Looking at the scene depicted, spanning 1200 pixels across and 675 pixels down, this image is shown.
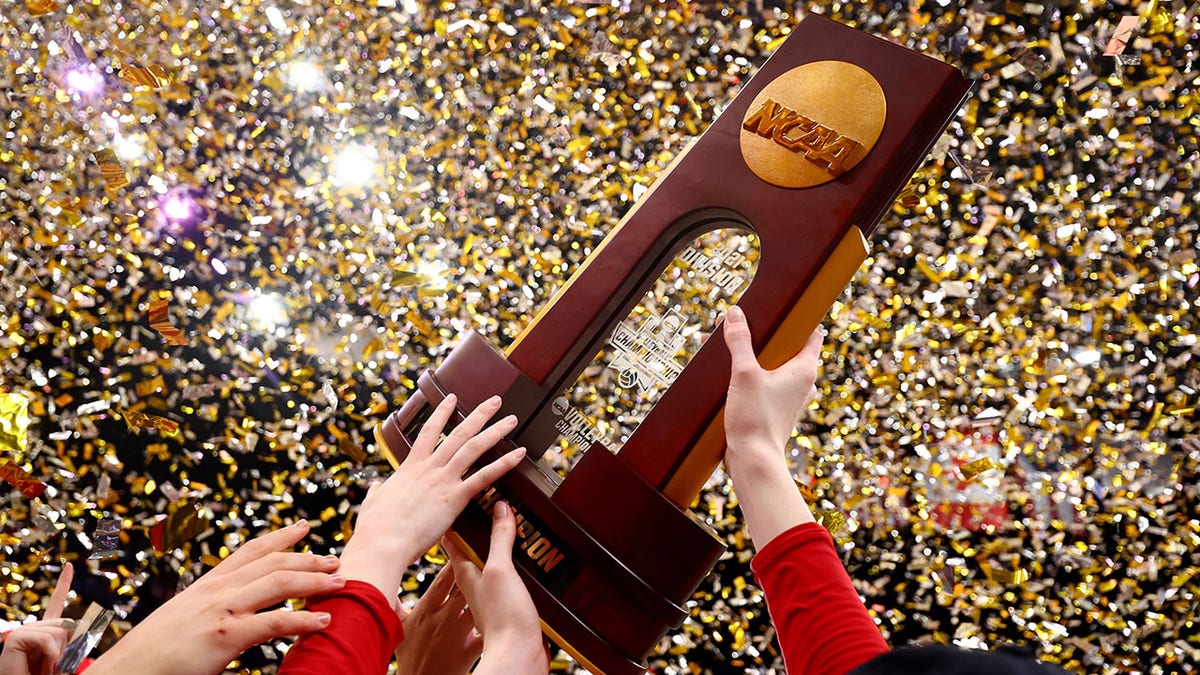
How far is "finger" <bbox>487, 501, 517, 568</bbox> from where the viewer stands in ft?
2.51

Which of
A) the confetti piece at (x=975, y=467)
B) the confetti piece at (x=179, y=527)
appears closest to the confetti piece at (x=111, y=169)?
the confetti piece at (x=179, y=527)

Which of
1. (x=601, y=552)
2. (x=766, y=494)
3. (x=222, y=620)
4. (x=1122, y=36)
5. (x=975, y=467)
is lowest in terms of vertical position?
(x=222, y=620)

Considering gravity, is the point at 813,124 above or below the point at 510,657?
above

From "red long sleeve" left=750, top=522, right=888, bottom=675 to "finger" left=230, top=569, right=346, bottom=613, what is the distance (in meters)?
0.41

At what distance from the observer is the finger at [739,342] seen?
2.54 ft

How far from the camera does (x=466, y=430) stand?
80 centimetres

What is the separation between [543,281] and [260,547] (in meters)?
0.56

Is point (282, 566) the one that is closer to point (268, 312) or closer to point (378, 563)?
point (378, 563)

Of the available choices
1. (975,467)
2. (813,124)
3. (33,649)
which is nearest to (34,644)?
(33,649)

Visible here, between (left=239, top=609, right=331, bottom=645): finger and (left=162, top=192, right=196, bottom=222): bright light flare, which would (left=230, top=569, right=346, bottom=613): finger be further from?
(left=162, top=192, right=196, bottom=222): bright light flare

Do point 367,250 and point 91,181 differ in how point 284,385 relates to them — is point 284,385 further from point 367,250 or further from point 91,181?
point 91,181

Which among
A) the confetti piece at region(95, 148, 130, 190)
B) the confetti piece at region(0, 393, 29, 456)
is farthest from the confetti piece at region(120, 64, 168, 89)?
the confetti piece at region(0, 393, 29, 456)

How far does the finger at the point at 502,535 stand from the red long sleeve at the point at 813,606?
244 mm

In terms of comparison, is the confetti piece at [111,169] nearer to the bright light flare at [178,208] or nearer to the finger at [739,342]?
the bright light flare at [178,208]
